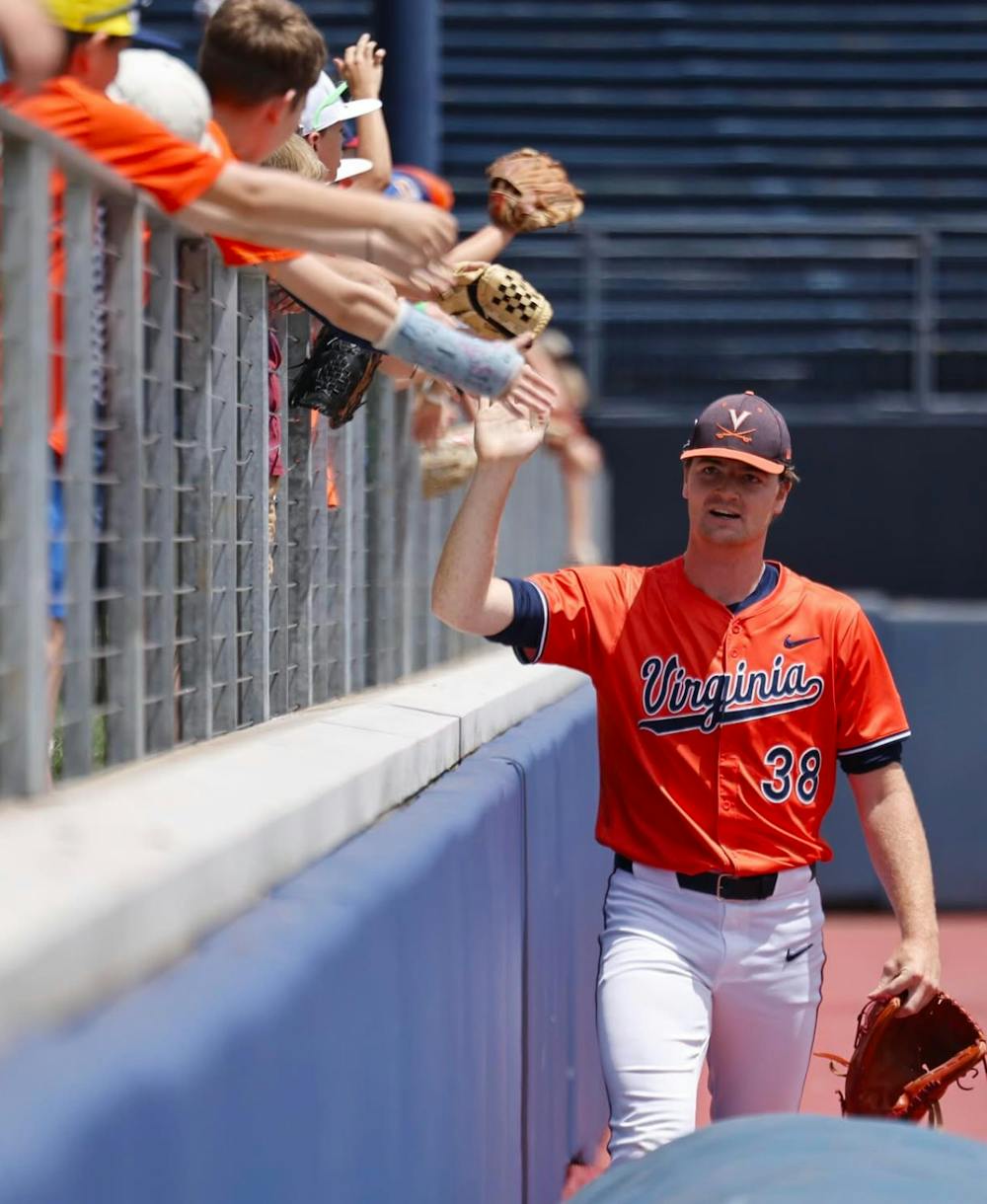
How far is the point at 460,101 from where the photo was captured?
16.5 meters

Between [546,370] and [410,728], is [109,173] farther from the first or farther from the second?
[546,370]

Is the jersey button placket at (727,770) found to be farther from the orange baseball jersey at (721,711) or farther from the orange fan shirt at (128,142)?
the orange fan shirt at (128,142)

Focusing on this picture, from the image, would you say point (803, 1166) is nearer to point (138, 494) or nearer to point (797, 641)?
point (138, 494)

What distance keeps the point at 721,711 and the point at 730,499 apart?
1.36 ft

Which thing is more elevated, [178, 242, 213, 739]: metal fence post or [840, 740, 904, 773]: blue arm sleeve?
[178, 242, 213, 739]: metal fence post

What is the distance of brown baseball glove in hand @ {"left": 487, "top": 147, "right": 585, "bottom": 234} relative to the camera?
425 cm

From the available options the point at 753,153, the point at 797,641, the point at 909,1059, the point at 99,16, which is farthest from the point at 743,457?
the point at 753,153

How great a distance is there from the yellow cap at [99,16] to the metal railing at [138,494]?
260 mm

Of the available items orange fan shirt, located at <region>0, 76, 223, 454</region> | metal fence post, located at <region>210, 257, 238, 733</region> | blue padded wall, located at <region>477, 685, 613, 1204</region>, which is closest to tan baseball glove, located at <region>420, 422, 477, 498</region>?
blue padded wall, located at <region>477, 685, 613, 1204</region>

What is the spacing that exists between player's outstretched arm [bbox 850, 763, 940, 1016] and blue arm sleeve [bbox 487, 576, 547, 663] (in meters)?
0.69

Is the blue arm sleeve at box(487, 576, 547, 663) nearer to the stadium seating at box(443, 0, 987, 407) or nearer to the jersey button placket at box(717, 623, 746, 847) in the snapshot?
the jersey button placket at box(717, 623, 746, 847)

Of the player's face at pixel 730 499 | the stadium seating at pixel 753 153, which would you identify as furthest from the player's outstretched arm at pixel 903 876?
the stadium seating at pixel 753 153

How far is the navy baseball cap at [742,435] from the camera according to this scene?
12.7 feet

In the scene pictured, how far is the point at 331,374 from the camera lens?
3582mm
